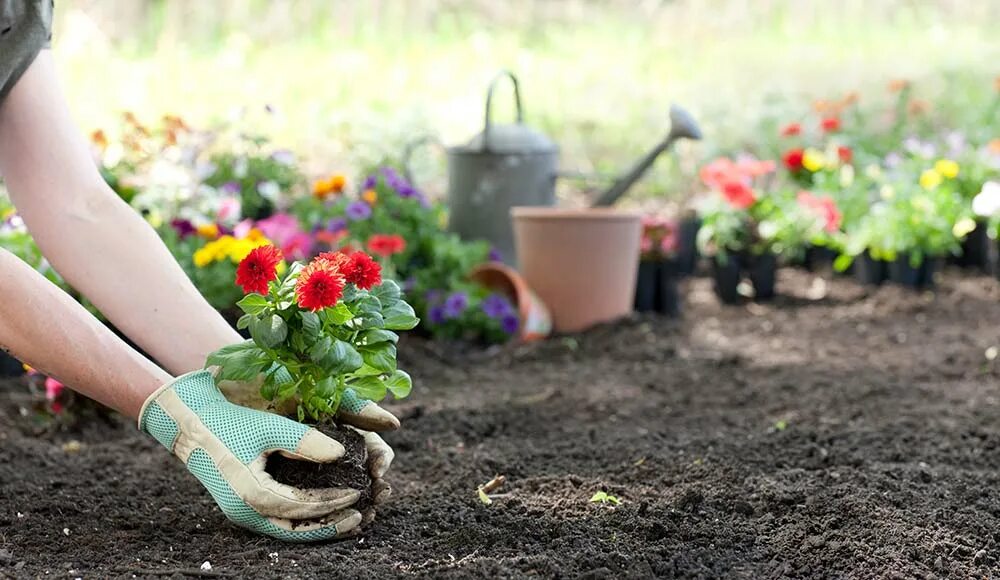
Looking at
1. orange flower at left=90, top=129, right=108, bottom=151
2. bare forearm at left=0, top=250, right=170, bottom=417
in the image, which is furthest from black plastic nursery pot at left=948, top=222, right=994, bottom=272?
bare forearm at left=0, top=250, right=170, bottom=417

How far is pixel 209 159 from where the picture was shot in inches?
165

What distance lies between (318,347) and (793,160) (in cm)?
374

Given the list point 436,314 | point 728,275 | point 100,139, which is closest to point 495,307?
point 436,314

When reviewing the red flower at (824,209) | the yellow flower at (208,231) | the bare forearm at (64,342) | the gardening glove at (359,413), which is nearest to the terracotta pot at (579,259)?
the red flower at (824,209)

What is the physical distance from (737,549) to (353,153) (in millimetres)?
3376

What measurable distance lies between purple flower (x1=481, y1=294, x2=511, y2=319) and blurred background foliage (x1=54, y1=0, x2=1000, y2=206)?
42.9 inches

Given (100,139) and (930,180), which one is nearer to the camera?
(100,139)

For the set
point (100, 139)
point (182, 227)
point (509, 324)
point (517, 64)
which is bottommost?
point (509, 324)

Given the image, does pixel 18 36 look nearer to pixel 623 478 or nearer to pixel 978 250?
Answer: pixel 623 478

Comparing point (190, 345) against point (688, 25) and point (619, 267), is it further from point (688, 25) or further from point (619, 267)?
point (688, 25)

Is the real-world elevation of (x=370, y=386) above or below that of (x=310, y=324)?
below

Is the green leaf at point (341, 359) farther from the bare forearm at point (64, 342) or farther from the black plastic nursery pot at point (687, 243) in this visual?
the black plastic nursery pot at point (687, 243)

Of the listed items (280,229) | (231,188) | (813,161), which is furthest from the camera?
(813,161)

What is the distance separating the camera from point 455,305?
12.3 ft
